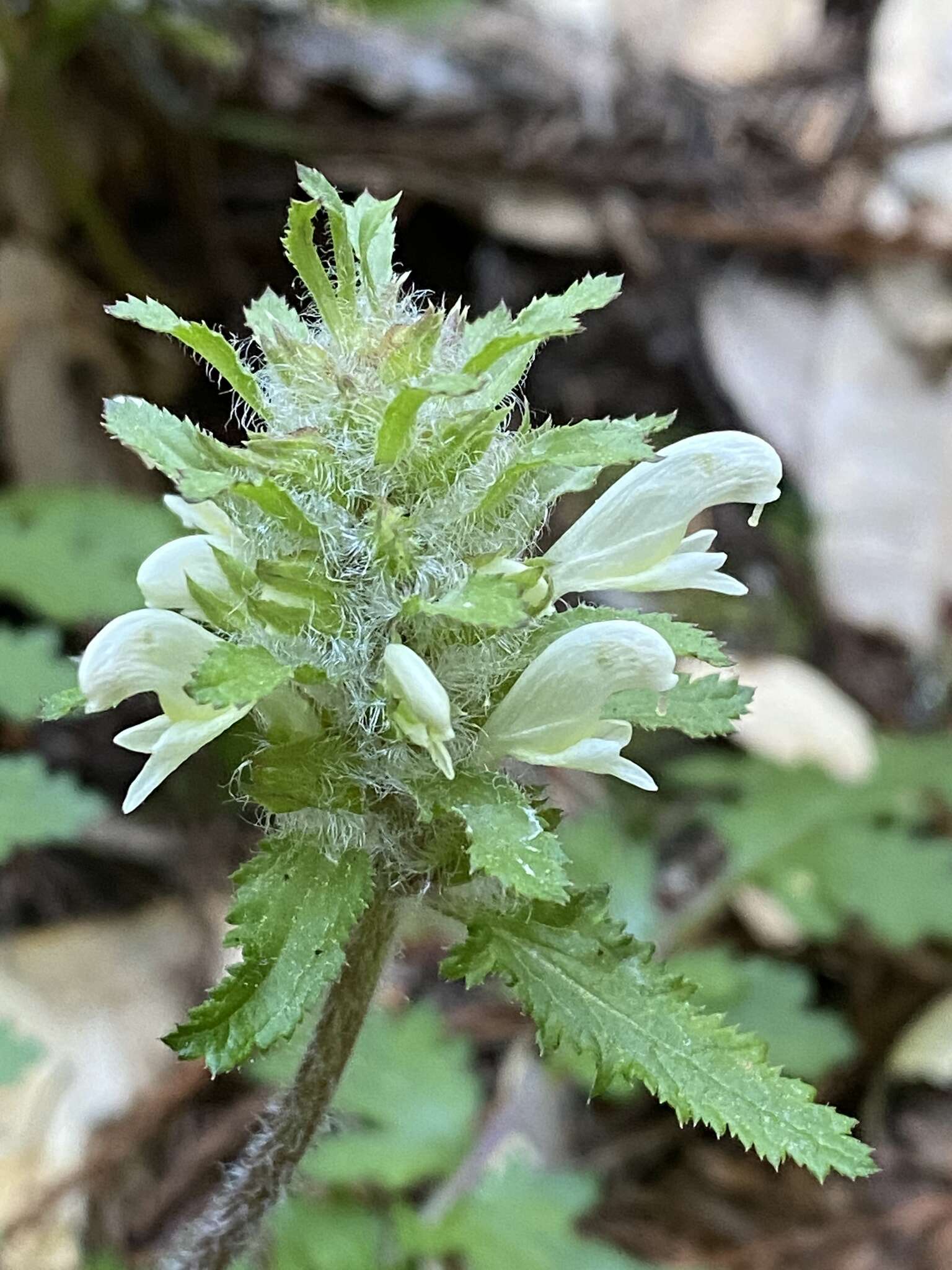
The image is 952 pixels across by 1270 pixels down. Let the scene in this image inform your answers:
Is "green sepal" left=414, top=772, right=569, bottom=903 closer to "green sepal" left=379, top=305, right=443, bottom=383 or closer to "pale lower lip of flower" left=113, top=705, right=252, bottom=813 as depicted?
"pale lower lip of flower" left=113, top=705, right=252, bottom=813

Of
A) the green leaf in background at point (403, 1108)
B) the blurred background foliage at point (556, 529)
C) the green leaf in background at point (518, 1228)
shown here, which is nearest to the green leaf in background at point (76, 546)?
the blurred background foliage at point (556, 529)

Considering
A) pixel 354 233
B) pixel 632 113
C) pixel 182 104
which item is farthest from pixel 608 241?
pixel 354 233


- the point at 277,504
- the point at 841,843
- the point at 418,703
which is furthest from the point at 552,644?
A: the point at 841,843

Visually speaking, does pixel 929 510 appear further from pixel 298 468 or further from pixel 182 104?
pixel 298 468

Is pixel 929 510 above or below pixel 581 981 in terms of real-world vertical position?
below

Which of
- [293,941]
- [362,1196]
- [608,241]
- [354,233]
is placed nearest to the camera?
[293,941]

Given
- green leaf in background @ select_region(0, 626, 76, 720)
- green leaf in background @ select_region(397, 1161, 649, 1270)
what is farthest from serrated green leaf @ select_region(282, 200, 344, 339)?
green leaf in background @ select_region(397, 1161, 649, 1270)

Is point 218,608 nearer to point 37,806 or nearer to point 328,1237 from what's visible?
point 37,806
